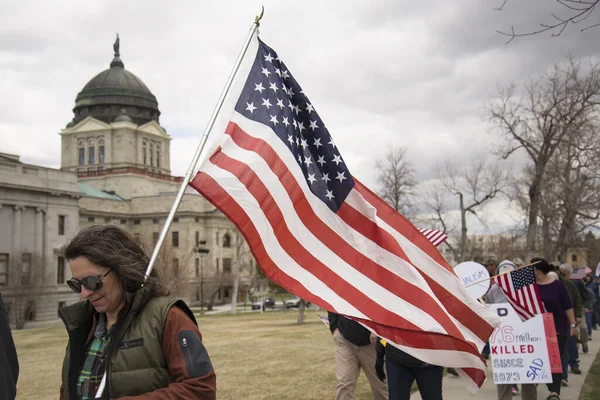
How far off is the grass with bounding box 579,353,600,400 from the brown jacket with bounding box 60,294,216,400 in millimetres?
8543

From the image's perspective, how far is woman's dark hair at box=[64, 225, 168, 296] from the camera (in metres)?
3.15

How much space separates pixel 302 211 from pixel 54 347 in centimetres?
2052

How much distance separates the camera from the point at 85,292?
307cm

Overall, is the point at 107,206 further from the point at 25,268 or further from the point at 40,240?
the point at 25,268

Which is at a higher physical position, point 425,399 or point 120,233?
point 120,233

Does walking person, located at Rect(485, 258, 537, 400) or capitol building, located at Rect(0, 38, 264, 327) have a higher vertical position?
capitol building, located at Rect(0, 38, 264, 327)

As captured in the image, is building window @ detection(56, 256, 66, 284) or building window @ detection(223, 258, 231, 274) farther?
building window @ detection(223, 258, 231, 274)

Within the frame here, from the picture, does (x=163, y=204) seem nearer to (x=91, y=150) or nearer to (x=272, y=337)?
(x=91, y=150)

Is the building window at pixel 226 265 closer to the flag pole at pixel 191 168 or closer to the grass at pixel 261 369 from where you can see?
the grass at pixel 261 369

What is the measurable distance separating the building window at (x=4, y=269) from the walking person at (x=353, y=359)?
4902 centimetres

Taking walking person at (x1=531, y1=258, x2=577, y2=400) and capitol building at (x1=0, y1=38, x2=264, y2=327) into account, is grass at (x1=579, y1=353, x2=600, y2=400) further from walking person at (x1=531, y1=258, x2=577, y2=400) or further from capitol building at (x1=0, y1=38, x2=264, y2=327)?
capitol building at (x1=0, y1=38, x2=264, y2=327)

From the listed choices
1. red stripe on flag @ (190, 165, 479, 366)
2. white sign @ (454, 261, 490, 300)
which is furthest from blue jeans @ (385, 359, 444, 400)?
white sign @ (454, 261, 490, 300)

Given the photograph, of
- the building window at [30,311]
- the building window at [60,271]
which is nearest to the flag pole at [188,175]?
the building window at [30,311]

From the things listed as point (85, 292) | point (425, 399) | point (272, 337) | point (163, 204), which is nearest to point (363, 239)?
point (425, 399)
